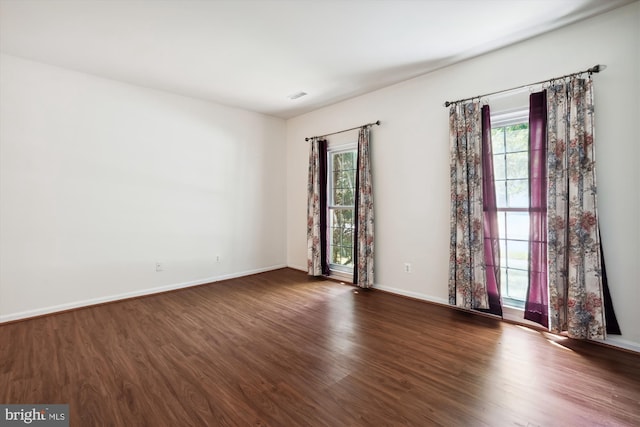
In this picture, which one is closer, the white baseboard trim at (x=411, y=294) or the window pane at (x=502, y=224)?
the window pane at (x=502, y=224)

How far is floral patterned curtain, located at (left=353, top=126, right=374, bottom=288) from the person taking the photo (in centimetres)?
418

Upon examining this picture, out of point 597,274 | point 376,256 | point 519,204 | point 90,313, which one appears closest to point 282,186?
point 376,256

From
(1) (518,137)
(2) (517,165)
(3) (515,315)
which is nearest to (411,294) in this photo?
(3) (515,315)

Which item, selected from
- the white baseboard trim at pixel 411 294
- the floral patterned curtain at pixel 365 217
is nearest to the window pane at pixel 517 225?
the white baseboard trim at pixel 411 294

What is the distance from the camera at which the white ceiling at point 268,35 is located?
240cm

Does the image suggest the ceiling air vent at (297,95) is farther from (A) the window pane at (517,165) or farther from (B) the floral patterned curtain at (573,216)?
(B) the floral patterned curtain at (573,216)

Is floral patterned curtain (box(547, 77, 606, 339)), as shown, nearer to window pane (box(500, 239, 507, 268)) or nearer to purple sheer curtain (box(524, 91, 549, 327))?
purple sheer curtain (box(524, 91, 549, 327))

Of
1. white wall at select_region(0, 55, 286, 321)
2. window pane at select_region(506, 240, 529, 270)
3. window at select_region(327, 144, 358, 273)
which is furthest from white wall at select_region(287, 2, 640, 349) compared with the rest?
white wall at select_region(0, 55, 286, 321)

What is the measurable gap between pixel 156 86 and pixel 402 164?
3.59 m

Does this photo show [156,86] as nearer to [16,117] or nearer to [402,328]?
[16,117]

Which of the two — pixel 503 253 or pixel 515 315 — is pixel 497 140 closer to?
pixel 503 253

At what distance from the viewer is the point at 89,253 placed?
359cm

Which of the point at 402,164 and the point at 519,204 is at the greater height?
the point at 402,164

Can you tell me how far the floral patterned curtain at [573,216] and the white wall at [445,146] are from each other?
0.14m
